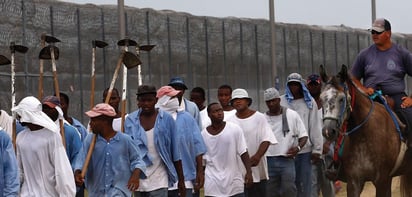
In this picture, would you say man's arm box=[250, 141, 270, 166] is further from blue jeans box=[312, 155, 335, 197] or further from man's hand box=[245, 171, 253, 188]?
blue jeans box=[312, 155, 335, 197]

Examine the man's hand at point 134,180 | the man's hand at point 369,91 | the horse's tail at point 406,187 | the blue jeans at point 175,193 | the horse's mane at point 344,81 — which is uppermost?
the horse's mane at point 344,81

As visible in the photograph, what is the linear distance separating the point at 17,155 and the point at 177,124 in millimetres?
2368

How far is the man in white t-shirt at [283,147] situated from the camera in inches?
551

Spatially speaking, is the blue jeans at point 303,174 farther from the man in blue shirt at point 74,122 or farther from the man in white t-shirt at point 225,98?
the man in blue shirt at point 74,122

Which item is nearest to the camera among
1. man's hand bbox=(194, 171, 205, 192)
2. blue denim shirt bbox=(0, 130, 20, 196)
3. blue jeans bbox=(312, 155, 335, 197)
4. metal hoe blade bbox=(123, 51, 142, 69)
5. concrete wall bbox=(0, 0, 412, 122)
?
blue denim shirt bbox=(0, 130, 20, 196)

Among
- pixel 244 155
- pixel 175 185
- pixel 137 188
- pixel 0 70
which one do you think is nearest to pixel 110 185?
pixel 137 188

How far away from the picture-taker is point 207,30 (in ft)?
83.6

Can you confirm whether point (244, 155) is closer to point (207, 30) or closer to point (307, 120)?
point (307, 120)

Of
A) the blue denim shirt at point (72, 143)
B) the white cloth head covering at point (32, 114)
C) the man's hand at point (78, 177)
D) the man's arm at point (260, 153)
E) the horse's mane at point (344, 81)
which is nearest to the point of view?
the white cloth head covering at point (32, 114)

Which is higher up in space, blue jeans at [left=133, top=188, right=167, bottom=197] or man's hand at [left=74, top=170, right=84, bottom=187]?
man's hand at [left=74, top=170, right=84, bottom=187]

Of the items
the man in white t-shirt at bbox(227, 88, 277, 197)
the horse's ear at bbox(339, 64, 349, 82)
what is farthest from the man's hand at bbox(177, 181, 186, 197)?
the horse's ear at bbox(339, 64, 349, 82)

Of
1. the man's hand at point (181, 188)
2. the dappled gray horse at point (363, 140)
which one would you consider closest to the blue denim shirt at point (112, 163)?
the man's hand at point (181, 188)

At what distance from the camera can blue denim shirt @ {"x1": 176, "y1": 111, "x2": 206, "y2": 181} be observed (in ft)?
40.5

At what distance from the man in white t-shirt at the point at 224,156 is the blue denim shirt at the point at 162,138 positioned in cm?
117
